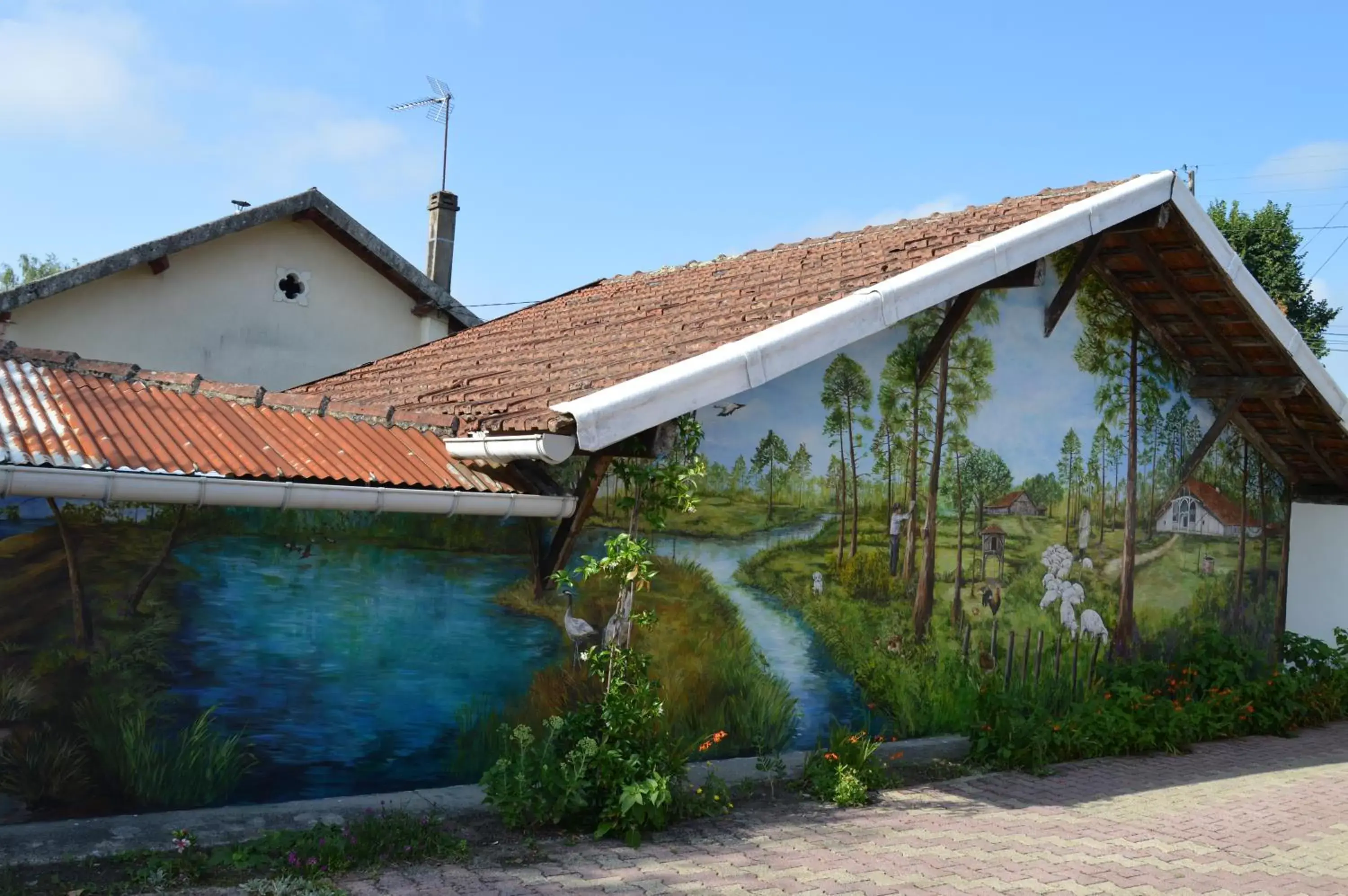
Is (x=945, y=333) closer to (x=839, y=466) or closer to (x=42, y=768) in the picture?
(x=839, y=466)

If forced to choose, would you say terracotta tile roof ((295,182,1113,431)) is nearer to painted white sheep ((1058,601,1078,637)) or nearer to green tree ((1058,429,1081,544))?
green tree ((1058,429,1081,544))

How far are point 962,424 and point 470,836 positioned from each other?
16.9ft

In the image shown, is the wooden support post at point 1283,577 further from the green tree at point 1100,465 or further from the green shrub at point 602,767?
the green shrub at point 602,767

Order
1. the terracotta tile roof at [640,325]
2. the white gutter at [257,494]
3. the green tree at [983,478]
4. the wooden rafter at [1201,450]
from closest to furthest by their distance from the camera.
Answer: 1. the white gutter at [257,494]
2. the terracotta tile roof at [640,325]
3. the green tree at [983,478]
4. the wooden rafter at [1201,450]

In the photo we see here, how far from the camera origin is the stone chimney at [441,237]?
18016 mm

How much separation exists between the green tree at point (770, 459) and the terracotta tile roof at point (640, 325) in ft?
→ 2.92

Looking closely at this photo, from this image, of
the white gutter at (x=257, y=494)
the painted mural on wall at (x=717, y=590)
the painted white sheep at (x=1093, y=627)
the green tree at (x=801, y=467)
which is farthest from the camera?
the painted white sheep at (x=1093, y=627)

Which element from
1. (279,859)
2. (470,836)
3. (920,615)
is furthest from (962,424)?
(279,859)

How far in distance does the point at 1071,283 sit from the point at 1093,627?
3.08m

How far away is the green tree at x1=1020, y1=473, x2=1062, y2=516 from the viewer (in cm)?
996

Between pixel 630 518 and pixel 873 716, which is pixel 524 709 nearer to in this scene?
pixel 630 518

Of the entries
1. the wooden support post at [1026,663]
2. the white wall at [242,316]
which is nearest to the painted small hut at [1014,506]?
the wooden support post at [1026,663]

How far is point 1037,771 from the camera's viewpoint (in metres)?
8.85

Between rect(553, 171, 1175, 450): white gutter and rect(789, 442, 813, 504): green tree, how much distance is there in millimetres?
1047
